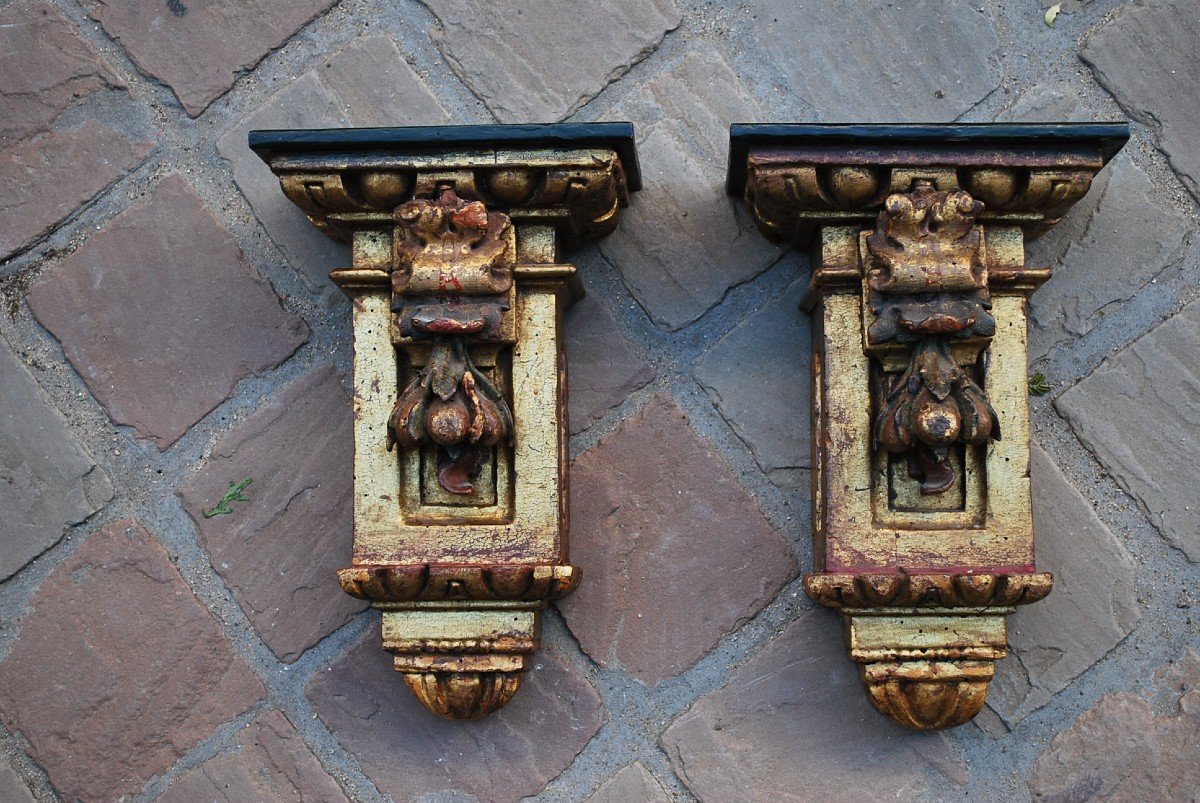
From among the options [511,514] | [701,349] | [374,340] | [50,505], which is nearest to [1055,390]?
[701,349]

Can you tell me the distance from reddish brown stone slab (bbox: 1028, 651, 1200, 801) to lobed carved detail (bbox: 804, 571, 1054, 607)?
0.17 meters

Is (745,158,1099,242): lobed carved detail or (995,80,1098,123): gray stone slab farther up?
(995,80,1098,123): gray stone slab

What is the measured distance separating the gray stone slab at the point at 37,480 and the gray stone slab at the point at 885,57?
732mm

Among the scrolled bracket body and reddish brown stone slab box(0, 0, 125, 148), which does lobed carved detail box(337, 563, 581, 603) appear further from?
reddish brown stone slab box(0, 0, 125, 148)

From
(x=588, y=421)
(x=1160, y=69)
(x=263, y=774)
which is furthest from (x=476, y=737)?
(x=1160, y=69)

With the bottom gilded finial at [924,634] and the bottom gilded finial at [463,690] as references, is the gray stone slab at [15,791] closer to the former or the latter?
the bottom gilded finial at [463,690]

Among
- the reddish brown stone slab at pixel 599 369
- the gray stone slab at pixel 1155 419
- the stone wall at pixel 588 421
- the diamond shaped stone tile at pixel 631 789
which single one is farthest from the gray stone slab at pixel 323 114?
the gray stone slab at pixel 1155 419

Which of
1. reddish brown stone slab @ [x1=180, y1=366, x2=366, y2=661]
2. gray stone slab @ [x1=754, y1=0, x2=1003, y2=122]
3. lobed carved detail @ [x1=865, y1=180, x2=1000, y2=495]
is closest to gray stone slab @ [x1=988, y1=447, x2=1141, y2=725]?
lobed carved detail @ [x1=865, y1=180, x2=1000, y2=495]

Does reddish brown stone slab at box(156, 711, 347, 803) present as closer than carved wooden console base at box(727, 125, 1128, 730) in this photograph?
No

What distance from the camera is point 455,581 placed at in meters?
0.74

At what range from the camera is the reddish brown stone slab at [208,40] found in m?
0.88

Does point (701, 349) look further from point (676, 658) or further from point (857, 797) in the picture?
point (857, 797)

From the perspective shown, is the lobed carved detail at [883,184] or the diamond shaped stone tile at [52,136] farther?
the diamond shaped stone tile at [52,136]

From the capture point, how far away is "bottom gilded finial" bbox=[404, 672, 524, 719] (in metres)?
0.77
